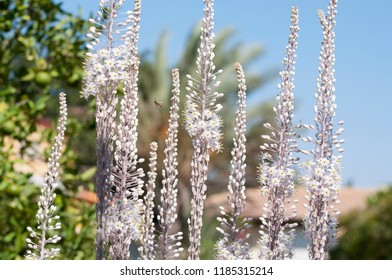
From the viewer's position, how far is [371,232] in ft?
66.0

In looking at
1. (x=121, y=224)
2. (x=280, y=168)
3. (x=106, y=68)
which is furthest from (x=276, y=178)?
(x=106, y=68)

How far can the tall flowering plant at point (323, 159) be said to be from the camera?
3656 mm

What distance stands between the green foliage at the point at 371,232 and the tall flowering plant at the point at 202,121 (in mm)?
16275

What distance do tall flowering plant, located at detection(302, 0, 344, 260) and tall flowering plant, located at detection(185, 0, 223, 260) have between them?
0.59 meters

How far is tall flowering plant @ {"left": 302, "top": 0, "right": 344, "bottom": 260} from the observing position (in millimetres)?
3656

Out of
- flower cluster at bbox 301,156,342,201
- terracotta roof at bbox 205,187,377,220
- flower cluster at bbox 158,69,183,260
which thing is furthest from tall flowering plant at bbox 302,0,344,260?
terracotta roof at bbox 205,187,377,220

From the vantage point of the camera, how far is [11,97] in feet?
25.3

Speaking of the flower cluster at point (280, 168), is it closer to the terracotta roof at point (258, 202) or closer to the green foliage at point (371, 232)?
the terracotta roof at point (258, 202)

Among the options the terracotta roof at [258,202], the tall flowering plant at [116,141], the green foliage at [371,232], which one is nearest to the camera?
the tall flowering plant at [116,141]

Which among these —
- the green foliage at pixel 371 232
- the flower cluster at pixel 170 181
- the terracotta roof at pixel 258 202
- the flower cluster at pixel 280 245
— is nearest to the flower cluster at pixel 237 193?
the flower cluster at pixel 280 245
